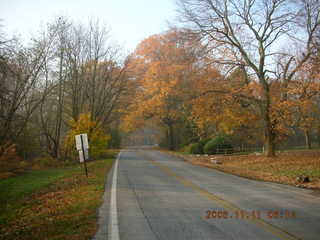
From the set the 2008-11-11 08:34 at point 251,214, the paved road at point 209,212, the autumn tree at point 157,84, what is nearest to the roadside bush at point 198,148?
the autumn tree at point 157,84

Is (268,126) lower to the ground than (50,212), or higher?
higher

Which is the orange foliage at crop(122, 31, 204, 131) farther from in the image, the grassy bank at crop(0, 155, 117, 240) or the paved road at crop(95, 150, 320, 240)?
the paved road at crop(95, 150, 320, 240)

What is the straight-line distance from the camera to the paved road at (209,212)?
6.06 metres

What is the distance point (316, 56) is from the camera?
19.8 metres

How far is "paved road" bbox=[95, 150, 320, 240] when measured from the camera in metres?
6.06

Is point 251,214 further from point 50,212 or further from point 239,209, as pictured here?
point 50,212

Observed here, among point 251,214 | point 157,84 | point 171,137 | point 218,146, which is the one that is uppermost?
point 157,84

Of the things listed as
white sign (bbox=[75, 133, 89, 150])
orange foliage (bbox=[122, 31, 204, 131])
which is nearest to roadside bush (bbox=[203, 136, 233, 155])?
orange foliage (bbox=[122, 31, 204, 131])

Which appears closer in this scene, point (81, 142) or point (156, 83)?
point (81, 142)

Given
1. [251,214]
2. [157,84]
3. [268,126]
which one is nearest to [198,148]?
[157,84]

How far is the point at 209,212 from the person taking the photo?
7.78m

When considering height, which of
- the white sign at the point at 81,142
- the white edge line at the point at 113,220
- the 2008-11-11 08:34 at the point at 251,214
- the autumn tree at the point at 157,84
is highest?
the autumn tree at the point at 157,84

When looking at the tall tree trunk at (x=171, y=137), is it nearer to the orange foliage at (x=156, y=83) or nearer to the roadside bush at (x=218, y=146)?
the orange foliage at (x=156, y=83)

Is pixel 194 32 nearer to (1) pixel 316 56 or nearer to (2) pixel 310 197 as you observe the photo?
(1) pixel 316 56
